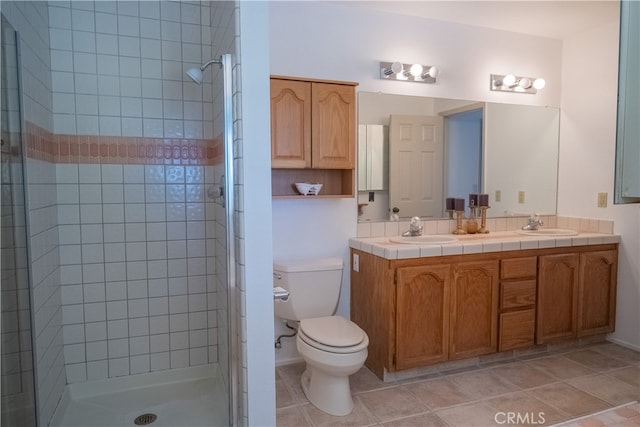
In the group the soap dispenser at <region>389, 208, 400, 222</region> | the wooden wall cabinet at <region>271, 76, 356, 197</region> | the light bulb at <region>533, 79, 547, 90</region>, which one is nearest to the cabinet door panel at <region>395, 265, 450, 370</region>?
the soap dispenser at <region>389, 208, 400, 222</region>

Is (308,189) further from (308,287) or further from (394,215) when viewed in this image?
(394,215)

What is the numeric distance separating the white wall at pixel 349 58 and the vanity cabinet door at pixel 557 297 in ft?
4.38

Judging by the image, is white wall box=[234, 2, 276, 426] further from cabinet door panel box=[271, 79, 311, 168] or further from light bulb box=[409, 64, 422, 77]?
light bulb box=[409, 64, 422, 77]

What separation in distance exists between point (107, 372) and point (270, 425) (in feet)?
3.94

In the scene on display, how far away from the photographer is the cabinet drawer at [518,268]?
2663 mm

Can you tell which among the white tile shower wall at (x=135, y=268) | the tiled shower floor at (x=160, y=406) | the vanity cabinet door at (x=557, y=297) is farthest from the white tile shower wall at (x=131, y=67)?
the vanity cabinet door at (x=557, y=297)

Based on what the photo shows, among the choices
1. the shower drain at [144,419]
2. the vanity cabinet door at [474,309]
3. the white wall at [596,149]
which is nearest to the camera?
the shower drain at [144,419]

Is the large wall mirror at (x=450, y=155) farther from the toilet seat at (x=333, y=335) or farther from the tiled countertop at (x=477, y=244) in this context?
the toilet seat at (x=333, y=335)

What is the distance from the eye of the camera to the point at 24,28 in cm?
175

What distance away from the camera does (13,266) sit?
1.58 metres

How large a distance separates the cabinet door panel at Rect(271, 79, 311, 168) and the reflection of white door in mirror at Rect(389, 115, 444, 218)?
695 mm

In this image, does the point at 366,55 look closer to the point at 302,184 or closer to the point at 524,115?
the point at 302,184

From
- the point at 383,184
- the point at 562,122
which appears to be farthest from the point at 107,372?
the point at 562,122

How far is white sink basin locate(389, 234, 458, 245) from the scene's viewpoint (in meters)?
2.62
